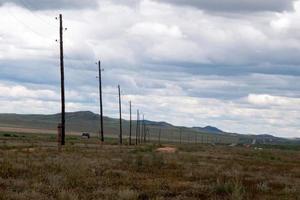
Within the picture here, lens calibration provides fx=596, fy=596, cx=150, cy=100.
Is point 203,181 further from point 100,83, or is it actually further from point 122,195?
point 100,83

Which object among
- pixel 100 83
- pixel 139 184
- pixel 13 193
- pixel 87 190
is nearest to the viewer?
pixel 13 193

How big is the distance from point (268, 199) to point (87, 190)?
4.95 m

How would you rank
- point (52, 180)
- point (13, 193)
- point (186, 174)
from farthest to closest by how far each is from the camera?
point (186, 174) → point (52, 180) → point (13, 193)

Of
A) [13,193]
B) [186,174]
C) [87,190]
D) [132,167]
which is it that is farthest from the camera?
[132,167]

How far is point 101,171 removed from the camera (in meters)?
21.6

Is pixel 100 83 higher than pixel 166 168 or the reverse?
higher

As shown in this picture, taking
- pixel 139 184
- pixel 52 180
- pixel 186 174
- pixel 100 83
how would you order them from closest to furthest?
pixel 52 180, pixel 139 184, pixel 186 174, pixel 100 83

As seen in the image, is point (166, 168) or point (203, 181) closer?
point (203, 181)

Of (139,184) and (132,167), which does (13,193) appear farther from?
(132,167)

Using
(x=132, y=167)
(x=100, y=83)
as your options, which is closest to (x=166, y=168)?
(x=132, y=167)

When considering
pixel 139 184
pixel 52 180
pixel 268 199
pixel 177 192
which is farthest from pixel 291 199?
pixel 52 180

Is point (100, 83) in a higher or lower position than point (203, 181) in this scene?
higher

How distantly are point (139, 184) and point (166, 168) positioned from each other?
755cm

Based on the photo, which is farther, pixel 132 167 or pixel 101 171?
pixel 132 167
